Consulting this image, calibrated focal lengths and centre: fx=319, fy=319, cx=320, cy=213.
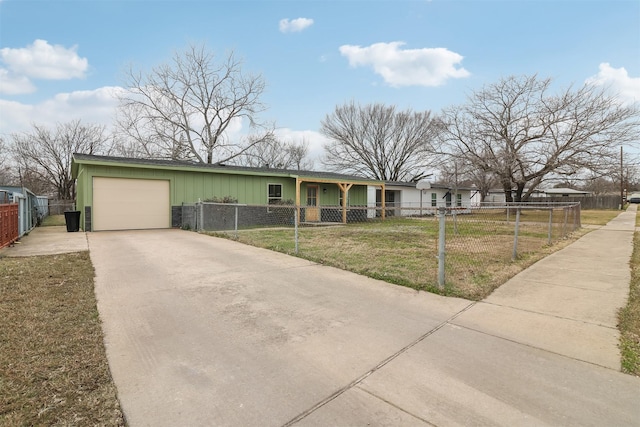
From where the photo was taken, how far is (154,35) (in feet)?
38.6

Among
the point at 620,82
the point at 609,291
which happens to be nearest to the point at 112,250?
the point at 609,291

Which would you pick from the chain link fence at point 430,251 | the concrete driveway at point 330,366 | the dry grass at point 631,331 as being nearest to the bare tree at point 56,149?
the chain link fence at point 430,251

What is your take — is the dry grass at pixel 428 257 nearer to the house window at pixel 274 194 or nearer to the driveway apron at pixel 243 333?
the driveway apron at pixel 243 333

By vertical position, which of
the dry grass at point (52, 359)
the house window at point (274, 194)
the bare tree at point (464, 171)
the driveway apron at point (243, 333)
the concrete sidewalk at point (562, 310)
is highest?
the bare tree at point (464, 171)

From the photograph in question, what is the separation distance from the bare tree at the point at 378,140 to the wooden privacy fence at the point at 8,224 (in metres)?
27.2

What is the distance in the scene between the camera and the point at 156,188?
1251cm

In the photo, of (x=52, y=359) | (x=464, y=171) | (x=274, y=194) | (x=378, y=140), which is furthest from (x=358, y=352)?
(x=378, y=140)

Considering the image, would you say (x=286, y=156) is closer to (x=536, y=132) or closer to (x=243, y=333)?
(x=536, y=132)

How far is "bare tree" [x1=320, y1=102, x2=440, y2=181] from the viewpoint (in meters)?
31.1

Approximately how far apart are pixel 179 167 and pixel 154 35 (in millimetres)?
4845

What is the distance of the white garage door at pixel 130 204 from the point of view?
37.5 feet

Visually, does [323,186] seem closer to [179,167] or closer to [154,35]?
[179,167]

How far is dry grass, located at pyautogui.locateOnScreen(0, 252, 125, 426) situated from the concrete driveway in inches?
5.1

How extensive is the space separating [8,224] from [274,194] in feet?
31.2
